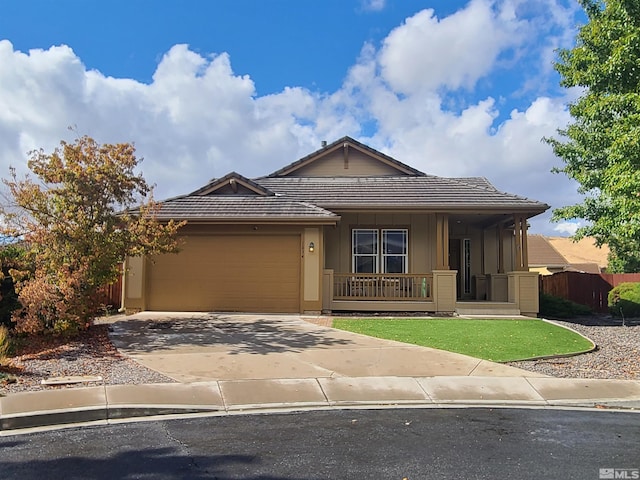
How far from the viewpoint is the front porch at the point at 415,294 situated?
52.4ft

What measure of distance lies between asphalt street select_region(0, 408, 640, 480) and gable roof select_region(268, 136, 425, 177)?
46.8 ft

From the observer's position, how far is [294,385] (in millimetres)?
7930

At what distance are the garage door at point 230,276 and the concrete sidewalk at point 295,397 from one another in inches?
301

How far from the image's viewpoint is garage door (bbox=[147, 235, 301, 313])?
15789mm

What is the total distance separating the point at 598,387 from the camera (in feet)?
26.6

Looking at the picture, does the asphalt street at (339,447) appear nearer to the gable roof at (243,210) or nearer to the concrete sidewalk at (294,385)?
the concrete sidewalk at (294,385)

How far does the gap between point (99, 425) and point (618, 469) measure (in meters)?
5.53

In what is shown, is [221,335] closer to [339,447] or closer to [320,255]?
[320,255]

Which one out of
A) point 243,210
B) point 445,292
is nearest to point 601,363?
point 445,292

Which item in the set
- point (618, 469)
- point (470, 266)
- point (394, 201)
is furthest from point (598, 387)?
point (470, 266)

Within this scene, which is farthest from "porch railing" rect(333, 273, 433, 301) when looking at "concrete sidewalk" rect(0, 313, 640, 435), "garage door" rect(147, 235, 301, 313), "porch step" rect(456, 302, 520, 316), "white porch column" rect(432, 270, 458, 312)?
"concrete sidewalk" rect(0, 313, 640, 435)

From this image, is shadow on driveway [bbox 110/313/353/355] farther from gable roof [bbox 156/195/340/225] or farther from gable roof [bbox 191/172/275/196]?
gable roof [bbox 191/172/275/196]

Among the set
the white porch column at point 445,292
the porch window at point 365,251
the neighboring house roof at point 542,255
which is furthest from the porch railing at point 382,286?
the neighboring house roof at point 542,255

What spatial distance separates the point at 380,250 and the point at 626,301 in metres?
10.5
